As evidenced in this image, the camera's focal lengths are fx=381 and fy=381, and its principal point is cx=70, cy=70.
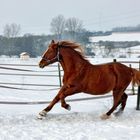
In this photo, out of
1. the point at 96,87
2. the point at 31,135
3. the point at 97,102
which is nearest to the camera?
the point at 31,135

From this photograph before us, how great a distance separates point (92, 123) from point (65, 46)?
164cm

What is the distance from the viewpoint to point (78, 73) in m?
7.11

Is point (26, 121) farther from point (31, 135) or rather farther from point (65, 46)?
point (65, 46)

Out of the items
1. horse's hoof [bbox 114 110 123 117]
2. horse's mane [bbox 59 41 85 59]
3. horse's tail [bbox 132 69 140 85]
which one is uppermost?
horse's mane [bbox 59 41 85 59]

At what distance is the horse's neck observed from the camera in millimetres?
7156

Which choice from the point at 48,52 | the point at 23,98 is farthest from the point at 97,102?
the point at 48,52

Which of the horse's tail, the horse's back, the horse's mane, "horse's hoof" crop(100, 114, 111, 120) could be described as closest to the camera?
"horse's hoof" crop(100, 114, 111, 120)

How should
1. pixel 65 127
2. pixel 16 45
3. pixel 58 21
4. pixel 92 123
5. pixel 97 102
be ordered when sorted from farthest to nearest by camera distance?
1. pixel 58 21
2. pixel 16 45
3. pixel 97 102
4. pixel 92 123
5. pixel 65 127

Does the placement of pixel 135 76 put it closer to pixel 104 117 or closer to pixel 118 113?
pixel 118 113

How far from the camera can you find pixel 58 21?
5859 cm

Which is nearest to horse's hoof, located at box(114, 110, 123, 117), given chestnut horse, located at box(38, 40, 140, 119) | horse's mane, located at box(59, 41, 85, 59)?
chestnut horse, located at box(38, 40, 140, 119)

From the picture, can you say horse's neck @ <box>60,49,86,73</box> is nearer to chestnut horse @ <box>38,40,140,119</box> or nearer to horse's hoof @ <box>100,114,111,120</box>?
chestnut horse @ <box>38,40,140,119</box>

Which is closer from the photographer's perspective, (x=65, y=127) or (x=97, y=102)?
(x=65, y=127)

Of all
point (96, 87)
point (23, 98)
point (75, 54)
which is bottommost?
point (23, 98)
